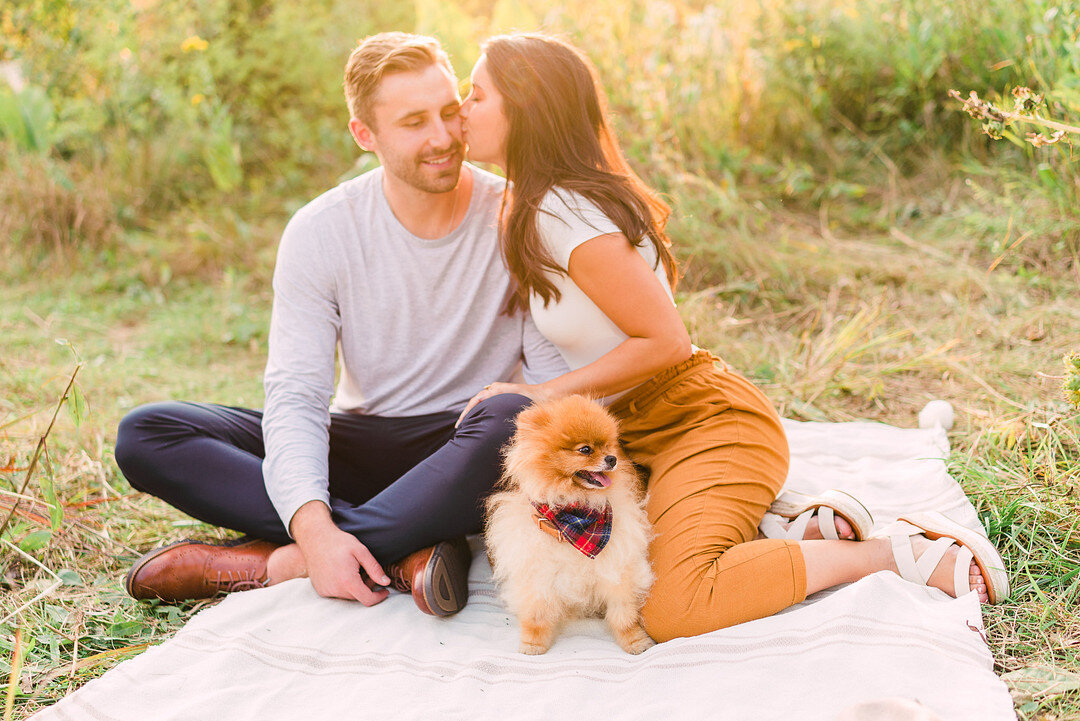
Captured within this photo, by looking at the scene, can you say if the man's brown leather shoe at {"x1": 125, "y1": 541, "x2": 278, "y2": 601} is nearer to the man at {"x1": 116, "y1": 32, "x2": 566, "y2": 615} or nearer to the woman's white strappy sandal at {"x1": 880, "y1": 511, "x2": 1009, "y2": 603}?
the man at {"x1": 116, "y1": 32, "x2": 566, "y2": 615}

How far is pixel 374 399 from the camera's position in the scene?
2805 millimetres

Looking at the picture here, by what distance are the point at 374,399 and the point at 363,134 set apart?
92cm

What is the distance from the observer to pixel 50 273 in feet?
19.3

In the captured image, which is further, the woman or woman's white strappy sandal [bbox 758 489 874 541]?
woman's white strappy sandal [bbox 758 489 874 541]

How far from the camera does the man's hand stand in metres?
2.33

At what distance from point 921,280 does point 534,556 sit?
11.1 feet

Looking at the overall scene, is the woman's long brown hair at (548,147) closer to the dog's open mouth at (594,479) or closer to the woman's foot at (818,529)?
the dog's open mouth at (594,479)

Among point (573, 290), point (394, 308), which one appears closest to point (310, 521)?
point (394, 308)

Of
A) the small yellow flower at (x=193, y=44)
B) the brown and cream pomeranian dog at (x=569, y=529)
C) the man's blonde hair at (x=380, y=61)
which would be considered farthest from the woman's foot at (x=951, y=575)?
the small yellow flower at (x=193, y=44)

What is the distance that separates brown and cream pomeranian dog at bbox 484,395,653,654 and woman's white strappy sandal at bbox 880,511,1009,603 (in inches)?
27.1

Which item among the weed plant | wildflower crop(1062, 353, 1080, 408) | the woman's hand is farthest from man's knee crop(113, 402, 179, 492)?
wildflower crop(1062, 353, 1080, 408)

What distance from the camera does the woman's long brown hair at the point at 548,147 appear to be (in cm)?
240

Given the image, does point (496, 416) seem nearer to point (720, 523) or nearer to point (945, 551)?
point (720, 523)

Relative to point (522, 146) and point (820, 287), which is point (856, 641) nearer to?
point (522, 146)
